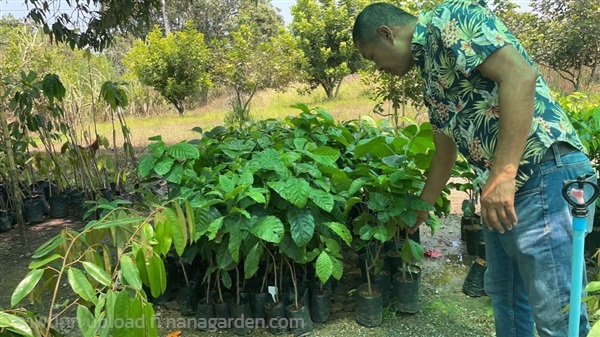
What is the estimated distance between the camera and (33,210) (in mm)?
4195

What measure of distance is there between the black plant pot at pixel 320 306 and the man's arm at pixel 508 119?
128cm

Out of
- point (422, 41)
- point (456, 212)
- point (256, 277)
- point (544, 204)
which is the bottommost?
point (456, 212)

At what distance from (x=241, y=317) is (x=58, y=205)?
9.50 ft

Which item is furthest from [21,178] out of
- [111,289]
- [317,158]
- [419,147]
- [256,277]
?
[111,289]

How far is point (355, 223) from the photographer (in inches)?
86.8

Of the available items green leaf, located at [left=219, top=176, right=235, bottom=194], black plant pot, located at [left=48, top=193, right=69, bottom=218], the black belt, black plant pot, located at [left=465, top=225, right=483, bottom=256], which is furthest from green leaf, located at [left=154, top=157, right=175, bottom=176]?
black plant pot, located at [left=48, top=193, right=69, bottom=218]

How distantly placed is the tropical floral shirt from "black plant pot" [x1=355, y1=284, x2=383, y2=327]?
113 cm

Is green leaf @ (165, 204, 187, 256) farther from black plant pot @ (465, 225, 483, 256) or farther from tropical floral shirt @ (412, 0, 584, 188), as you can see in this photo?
black plant pot @ (465, 225, 483, 256)

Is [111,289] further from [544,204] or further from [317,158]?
[317,158]

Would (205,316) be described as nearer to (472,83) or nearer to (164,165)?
(164,165)

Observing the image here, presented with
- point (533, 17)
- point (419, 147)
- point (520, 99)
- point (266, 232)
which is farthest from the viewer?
point (533, 17)

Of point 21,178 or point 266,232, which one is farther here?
point 21,178

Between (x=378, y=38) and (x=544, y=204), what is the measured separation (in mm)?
643

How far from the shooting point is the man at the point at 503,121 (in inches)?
44.8
